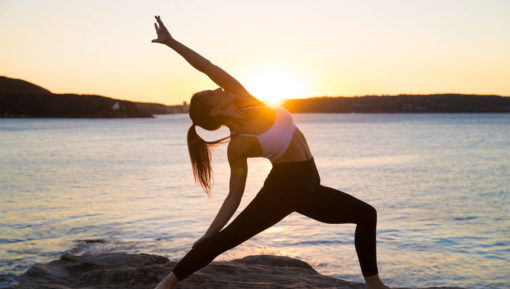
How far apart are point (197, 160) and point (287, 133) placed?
811mm

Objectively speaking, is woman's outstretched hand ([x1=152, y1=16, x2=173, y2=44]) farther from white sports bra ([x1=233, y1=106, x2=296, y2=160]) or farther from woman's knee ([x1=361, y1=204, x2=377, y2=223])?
woman's knee ([x1=361, y1=204, x2=377, y2=223])

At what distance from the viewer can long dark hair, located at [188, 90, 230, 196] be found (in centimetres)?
364

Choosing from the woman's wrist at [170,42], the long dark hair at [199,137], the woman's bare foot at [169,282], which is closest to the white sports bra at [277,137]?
the long dark hair at [199,137]

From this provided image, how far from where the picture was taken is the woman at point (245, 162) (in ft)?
11.8

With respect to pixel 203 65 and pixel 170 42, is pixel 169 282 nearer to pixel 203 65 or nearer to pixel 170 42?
pixel 203 65

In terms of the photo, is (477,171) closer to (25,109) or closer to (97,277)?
(97,277)

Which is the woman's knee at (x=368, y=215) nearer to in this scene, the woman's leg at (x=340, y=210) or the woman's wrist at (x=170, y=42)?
the woman's leg at (x=340, y=210)

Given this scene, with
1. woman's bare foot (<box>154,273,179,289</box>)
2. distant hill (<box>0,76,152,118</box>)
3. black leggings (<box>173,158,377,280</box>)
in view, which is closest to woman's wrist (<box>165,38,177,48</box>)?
black leggings (<box>173,158,377,280</box>)

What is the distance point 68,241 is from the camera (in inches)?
445

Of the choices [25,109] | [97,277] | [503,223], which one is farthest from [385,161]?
[25,109]

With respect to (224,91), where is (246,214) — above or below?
below

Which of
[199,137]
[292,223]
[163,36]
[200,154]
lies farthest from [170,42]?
[292,223]

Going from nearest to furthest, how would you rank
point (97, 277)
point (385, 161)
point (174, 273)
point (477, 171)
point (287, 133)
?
1. point (287, 133)
2. point (174, 273)
3. point (97, 277)
4. point (477, 171)
5. point (385, 161)

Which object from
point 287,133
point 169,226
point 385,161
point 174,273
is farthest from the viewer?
point 385,161
